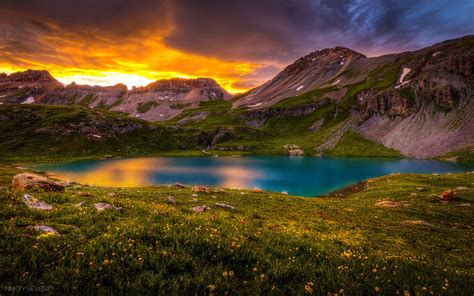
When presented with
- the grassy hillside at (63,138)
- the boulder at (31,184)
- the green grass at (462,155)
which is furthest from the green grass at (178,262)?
the green grass at (462,155)

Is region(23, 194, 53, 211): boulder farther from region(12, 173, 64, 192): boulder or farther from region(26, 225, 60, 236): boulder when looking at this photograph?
region(12, 173, 64, 192): boulder

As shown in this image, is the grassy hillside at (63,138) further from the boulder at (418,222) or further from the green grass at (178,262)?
the green grass at (178,262)

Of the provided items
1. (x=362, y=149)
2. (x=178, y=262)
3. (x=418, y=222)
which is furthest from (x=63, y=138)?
(x=362, y=149)

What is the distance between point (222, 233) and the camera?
10.6 meters

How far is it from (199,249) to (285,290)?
3.13 m

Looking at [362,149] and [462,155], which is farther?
[362,149]

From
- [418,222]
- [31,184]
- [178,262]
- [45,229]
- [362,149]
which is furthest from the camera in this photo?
[362,149]

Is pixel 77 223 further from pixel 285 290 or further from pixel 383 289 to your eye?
pixel 383 289

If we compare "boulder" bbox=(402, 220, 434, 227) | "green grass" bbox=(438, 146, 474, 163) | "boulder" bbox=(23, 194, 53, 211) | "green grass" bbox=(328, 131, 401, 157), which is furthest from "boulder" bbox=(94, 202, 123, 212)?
"green grass" bbox=(328, 131, 401, 157)

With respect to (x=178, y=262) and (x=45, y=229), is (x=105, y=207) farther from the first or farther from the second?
(x=178, y=262)

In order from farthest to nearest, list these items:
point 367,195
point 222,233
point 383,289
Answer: point 367,195 < point 222,233 < point 383,289

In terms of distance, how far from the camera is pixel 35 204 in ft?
41.5

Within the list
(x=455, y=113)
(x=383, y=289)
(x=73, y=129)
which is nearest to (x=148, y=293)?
(x=383, y=289)

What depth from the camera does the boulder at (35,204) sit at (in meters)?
12.2
